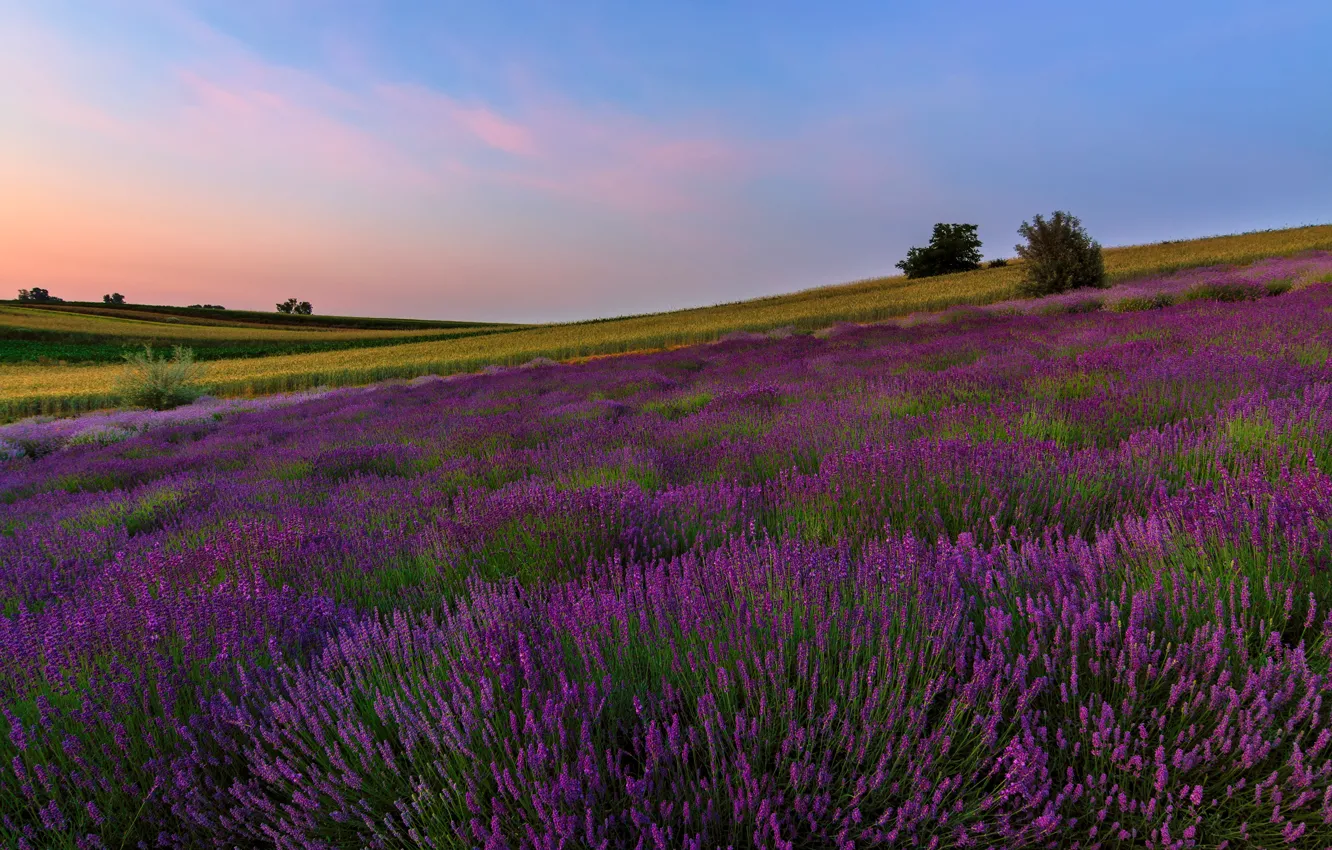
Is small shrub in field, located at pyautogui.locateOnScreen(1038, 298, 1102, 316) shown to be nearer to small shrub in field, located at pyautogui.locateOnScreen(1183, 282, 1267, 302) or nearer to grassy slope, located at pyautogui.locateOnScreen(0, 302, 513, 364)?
small shrub in field, located at pyautogui.locateOnScreen(1183, 282, 1267, 302)

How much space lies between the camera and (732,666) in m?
1.32

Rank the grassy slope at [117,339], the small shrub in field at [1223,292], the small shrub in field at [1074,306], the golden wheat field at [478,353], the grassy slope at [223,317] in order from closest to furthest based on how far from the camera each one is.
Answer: the small shrub in field at [1223,292] < the small shrub in field at [1074,306] < the golden wheat field at [478,353] < the grassy slope at [117,339] < the grassy slope at [223,317]

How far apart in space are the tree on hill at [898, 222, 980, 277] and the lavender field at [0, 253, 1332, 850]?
203 feet

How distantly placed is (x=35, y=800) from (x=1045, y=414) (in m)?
4.45

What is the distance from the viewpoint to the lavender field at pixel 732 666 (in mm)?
1086

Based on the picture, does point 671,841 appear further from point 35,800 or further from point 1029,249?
point 1029,249

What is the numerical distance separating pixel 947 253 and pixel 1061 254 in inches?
1658

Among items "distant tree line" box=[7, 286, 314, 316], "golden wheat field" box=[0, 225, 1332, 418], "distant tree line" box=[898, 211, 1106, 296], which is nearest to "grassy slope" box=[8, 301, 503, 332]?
"distant tree line" box=[7, 286, 314, 316]

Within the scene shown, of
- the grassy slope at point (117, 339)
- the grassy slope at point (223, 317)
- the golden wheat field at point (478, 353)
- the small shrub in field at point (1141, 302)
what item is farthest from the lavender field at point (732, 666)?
the grassy slope at point (223, 317)

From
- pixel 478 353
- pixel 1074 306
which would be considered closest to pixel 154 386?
pixel 478 353

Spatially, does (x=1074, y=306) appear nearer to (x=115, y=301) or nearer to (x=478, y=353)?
(x=478, y=353)

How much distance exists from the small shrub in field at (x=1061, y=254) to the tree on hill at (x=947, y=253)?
39.5m

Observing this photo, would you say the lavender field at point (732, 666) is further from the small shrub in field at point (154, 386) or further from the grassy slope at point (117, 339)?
the grassy slope at point (117, 339)

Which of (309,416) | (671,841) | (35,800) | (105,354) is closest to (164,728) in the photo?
(35,800)
